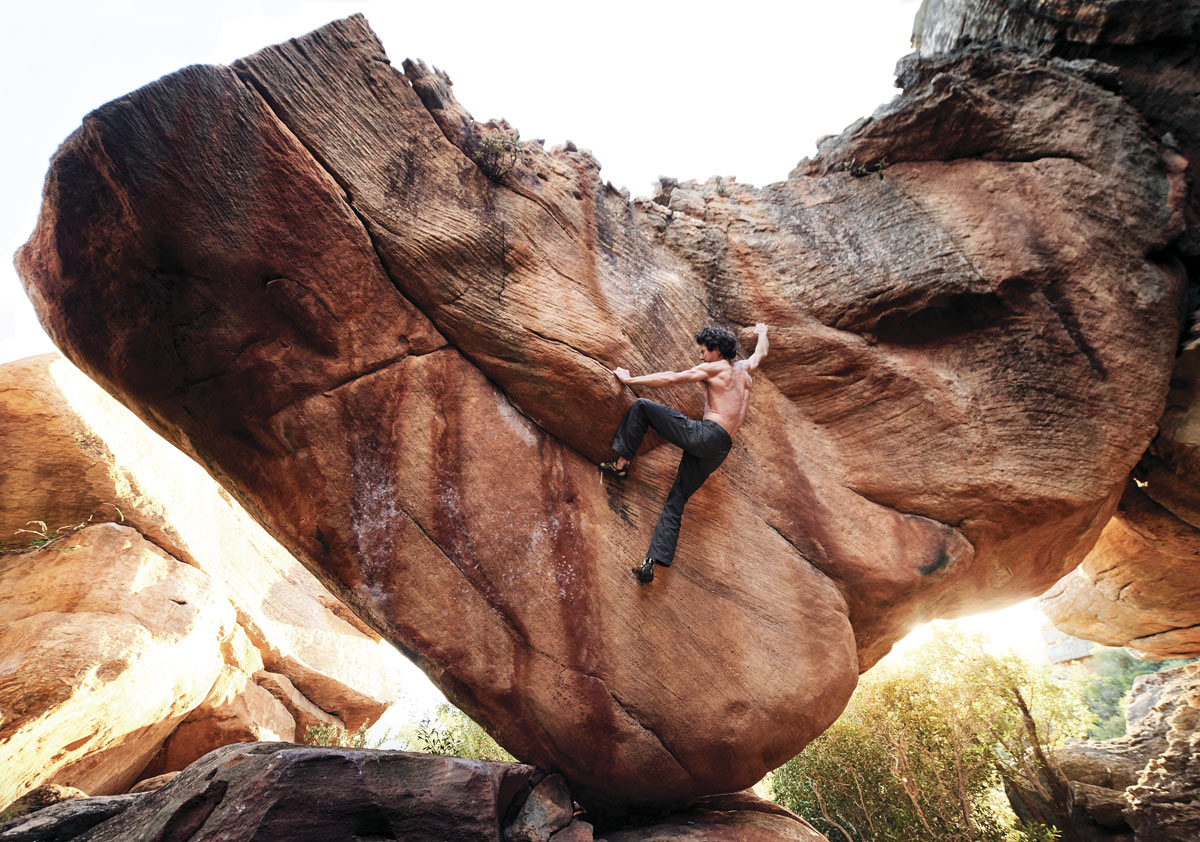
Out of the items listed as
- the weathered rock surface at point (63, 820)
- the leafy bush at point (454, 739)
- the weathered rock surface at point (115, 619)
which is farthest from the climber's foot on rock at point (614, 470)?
the weathered rock surface at point (115, 619)

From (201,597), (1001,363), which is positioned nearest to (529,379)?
(1001,363)

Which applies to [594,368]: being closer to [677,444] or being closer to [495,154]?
[677,444]

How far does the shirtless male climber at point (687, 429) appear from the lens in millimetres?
5930

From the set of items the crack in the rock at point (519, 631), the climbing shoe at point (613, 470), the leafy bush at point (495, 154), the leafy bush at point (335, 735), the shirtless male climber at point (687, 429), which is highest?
the leafy bush at point (495, 154)

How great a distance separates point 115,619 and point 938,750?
42.7ft

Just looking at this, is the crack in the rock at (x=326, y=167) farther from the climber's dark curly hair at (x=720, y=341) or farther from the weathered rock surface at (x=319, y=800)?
the weathered rock surface at (x=319, y=800)

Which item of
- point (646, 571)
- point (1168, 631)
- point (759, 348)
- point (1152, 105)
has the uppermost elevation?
point (1152, 105)

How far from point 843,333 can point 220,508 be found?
522 inches

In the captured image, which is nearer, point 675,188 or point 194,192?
point 194,192

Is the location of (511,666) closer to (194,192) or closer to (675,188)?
(194,192)

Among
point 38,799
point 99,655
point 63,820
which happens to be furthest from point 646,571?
point 99,655

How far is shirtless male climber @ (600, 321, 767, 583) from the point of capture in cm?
593

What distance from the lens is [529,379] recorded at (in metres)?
6.17

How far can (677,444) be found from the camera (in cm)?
607
